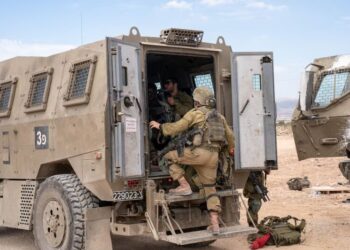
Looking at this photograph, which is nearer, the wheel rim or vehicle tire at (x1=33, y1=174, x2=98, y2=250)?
vehicle tire at (x1=33, y1=174, x2=98, y2=250)

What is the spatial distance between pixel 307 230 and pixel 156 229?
3586mm

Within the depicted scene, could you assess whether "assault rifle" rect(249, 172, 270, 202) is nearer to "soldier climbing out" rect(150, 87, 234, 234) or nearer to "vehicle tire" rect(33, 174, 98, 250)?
"soldier climbing out" rect(150, 87, 234, 234)

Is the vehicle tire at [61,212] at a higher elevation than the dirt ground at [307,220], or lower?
higher

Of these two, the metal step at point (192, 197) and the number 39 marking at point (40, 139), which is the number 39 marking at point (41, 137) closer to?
the number 39 marking at point (40, 139)

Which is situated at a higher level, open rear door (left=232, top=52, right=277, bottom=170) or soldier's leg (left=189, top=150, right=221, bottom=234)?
open rear door (left=232, top=52, right=277, bottom=170)

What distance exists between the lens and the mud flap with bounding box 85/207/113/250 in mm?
6602

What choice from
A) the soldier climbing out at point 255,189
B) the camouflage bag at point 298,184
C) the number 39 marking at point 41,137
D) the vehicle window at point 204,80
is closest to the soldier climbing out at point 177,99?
the vehicle window at point 204,80

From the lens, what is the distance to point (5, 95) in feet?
28.2

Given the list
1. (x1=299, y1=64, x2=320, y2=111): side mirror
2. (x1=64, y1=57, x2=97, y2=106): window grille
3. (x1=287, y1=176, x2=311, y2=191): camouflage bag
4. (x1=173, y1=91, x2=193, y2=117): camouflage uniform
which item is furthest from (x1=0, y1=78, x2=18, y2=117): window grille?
(x1=287, y1=176, x2=311, y2=191): camouflage bag

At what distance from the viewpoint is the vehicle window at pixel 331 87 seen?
9359mm

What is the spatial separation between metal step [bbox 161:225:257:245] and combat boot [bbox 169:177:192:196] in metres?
0.47

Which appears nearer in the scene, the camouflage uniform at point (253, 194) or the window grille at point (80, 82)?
the window grille at point (80, 82)

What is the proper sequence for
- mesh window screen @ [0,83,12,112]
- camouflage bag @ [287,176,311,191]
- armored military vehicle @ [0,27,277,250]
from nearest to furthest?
armored military vehicle @ [0,27,277,250] < mesh window screen @ [0,83,12,112] < camouflage bag @ [287,176,311,191]

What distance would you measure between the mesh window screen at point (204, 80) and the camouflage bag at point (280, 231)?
7.02 feet
